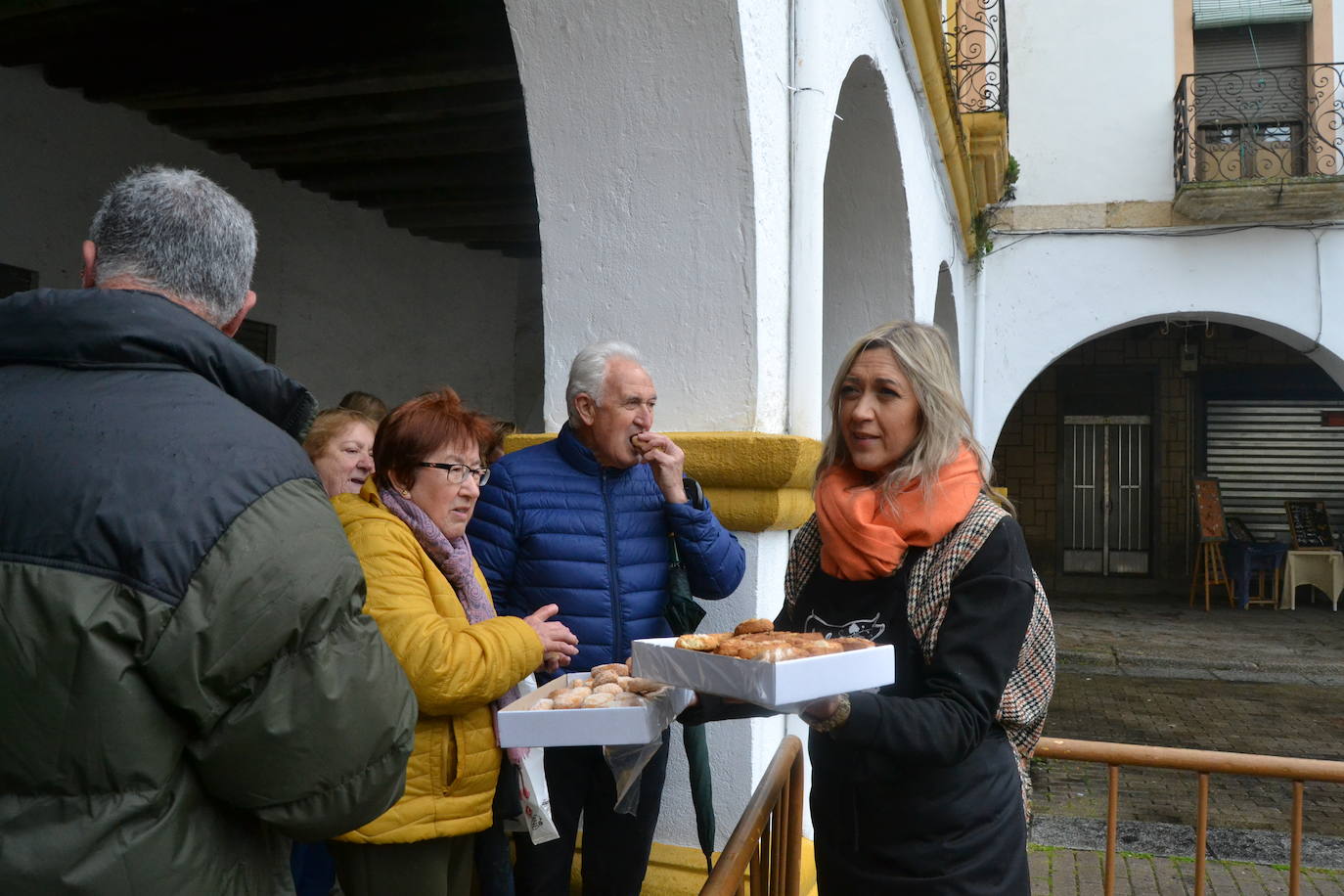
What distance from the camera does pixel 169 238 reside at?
4.95 ft

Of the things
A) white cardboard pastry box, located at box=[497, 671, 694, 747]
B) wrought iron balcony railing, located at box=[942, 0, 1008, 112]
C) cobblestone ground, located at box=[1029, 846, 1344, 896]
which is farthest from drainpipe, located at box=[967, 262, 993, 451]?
white cardboard pastry box, located at box=[497, 671, 694, 747]

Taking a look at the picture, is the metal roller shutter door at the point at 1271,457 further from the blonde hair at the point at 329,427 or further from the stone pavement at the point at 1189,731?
the blonde hair at the point at 329,427

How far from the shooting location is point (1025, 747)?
78.2 inches

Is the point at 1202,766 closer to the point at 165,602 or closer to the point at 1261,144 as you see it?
the point at 165,602

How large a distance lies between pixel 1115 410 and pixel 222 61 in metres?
13.1

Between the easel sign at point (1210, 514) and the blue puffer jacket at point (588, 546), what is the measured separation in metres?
12.3

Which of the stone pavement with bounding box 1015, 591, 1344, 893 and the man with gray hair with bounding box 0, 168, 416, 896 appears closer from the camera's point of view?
the man with gray hair with bounding box 0, 168, 416, 896

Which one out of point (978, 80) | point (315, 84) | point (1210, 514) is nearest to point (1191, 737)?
point (978, 80)

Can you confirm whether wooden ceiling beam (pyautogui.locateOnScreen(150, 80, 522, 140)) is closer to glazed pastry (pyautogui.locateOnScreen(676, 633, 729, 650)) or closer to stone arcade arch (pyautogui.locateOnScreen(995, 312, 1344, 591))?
glazed pastry (pyautogui.locateOnScreen(676, 633, 729, 650))

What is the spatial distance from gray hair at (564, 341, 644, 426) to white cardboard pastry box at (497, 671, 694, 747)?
1114mm

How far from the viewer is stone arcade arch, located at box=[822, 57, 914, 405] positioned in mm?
5430

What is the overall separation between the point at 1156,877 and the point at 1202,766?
2320 millimetres

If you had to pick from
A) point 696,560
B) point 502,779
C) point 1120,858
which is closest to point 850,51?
point 696,560

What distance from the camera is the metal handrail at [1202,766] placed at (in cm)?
250
